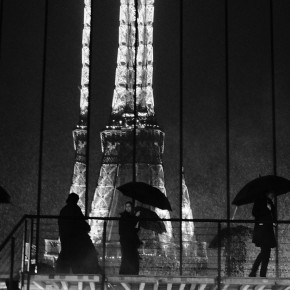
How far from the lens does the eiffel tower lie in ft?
62.4

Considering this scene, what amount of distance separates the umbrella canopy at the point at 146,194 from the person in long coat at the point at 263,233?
5.48 feet

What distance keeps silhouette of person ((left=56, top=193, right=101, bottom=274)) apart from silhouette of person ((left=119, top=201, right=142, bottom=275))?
0.46 metres

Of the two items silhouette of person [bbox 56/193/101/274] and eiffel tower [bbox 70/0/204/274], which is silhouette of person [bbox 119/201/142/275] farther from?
eiffel tower [bbox 70/0/204/274]

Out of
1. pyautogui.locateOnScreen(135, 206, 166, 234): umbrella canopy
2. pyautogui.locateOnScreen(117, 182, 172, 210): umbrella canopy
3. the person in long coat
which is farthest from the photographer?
pyautogui.locateOnScreen(117, 182, 172, 210): umbrella canopy

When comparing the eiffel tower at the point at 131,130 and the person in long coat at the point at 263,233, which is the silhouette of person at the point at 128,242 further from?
the eiffel tower at the point at 131,130

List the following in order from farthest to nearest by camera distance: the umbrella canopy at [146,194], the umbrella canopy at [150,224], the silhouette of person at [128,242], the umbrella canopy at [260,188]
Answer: the umbrella canopy at [146,194] → the umbrella canopy at [150,224] → the umbrella canopy at [260,188] → the silhouette of person at [128,242]

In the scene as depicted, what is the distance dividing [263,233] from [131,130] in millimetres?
6697

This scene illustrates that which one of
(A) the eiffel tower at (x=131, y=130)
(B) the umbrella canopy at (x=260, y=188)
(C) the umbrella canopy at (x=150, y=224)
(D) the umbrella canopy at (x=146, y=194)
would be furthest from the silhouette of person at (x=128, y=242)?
(A) the eiffel tower at (x=131, y=130)

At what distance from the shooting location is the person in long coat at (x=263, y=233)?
14031 mm

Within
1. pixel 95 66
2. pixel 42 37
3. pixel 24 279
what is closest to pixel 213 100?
pixel 95 66

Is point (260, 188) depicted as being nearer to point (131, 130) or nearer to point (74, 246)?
point (74, 246)

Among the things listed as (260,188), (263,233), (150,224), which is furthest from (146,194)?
(263,233)

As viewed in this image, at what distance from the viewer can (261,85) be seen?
19.4 meters

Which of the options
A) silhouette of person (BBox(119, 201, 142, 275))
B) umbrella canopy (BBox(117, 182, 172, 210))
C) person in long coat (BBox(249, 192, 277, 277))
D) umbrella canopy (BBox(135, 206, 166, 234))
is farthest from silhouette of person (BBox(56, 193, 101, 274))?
person in long coat (BBox(249, 192, 277, 277))
